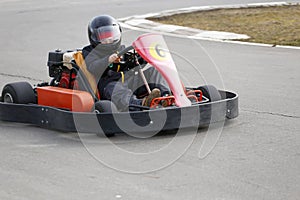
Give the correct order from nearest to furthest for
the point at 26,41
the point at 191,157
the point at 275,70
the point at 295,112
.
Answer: the point at 191,157
the point at 295,112
the point at 275,70
the point at 26,41

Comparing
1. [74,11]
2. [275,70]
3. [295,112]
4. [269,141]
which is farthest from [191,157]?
[74,11]

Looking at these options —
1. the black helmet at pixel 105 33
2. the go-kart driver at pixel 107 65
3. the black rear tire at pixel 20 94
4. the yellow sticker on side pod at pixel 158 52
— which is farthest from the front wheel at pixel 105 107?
the black rear tire at pixel 20 94

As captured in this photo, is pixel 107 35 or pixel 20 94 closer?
pixel 107 35

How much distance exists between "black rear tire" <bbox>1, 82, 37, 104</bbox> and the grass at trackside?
554 cm

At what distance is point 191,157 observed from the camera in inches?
217

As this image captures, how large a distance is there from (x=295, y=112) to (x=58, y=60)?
220 cm

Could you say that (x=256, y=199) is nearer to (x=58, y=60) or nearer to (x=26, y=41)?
(x=58, y=60)

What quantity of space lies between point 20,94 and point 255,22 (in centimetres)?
792

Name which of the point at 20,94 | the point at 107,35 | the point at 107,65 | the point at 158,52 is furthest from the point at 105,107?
the point at 20,94

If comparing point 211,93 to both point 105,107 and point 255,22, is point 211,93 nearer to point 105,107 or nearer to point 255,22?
point 105,107

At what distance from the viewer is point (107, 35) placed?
6.54 m

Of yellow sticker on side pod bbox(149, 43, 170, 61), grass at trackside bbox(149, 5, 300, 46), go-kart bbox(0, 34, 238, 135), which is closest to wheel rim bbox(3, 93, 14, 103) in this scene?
go-kart bbox(0, 34, 238, 135)

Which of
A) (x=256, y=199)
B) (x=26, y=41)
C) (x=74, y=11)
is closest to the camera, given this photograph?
(x=256, y=199)

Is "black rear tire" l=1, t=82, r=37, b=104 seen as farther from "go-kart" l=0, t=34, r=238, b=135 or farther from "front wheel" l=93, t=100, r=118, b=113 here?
"front wheel" l=93, t=100, r=118, b=113
